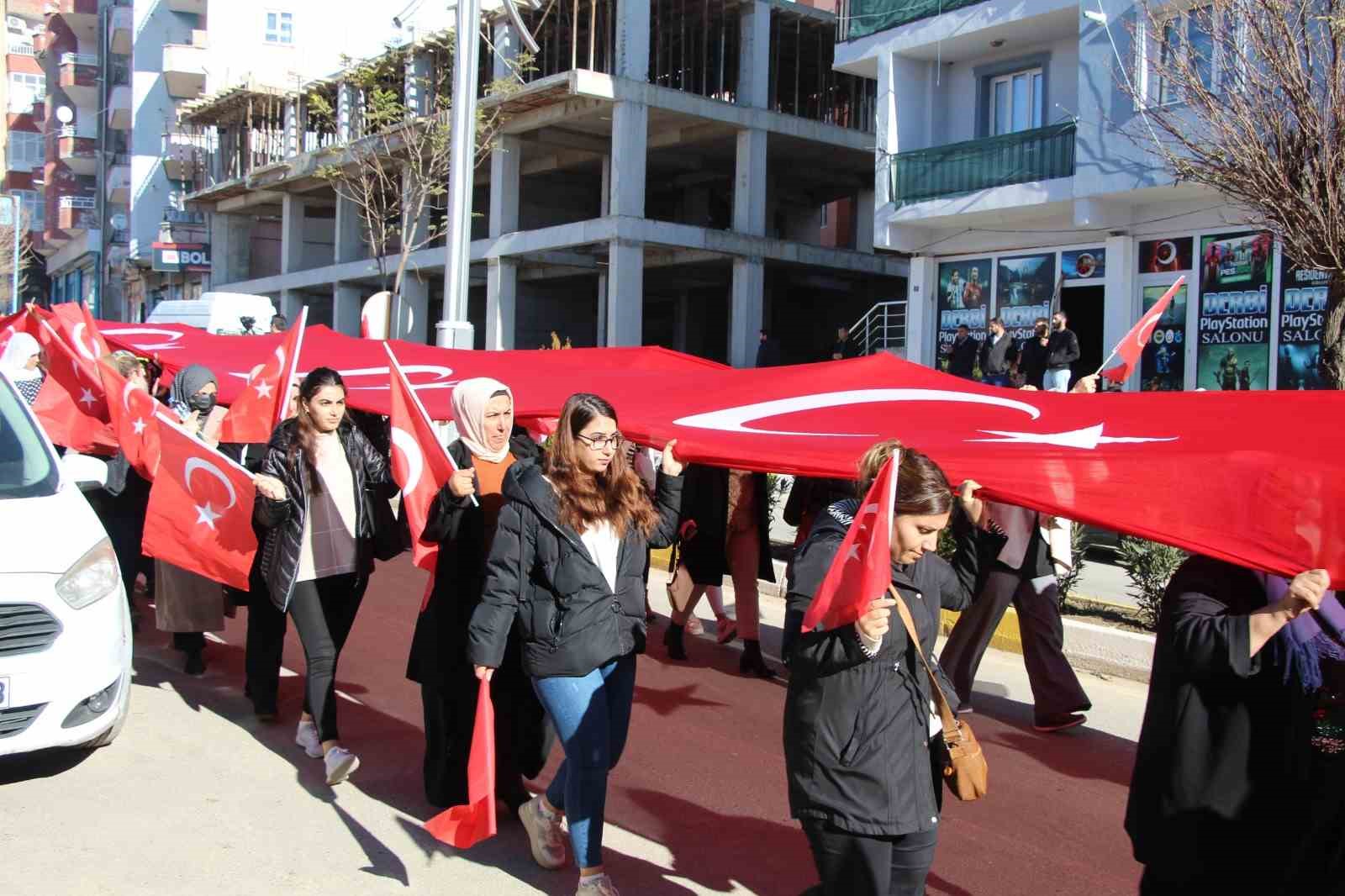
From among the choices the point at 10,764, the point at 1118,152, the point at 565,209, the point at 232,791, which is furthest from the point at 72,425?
the point at 565,209

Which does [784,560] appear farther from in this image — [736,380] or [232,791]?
[232,791]

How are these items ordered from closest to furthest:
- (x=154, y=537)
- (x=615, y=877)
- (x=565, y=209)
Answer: (x=615, y=877) < (x=154, y=537) < (x=565, y=209)

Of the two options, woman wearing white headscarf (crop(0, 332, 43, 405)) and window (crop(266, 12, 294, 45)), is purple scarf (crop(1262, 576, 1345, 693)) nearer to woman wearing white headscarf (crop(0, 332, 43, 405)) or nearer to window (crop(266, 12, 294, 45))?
woman wearing white headscarf (crop(0, 332, 43, 405))

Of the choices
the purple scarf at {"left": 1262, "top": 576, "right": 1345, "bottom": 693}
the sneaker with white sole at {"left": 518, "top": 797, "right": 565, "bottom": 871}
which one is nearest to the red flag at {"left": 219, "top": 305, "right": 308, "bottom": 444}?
the sneaker with white sole at {"left": 518, "top": 797, "right": 565, "bottom": 871}

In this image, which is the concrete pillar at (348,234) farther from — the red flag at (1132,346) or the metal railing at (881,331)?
the red flag at (1132,346)

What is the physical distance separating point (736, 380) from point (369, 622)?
459 cm

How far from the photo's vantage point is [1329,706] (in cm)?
322

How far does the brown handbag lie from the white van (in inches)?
757

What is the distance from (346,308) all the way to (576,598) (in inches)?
1435

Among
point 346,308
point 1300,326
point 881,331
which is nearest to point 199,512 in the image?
point 1300,326

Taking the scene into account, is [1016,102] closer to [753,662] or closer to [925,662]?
[753,662]

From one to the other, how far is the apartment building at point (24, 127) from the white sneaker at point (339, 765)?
75.8 metres

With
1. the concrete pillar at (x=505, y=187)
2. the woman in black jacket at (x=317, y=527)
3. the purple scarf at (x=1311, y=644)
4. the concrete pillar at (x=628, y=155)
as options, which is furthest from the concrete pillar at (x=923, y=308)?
the purple scarf at (x=1311, y=644)

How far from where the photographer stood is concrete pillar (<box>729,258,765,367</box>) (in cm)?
2933
